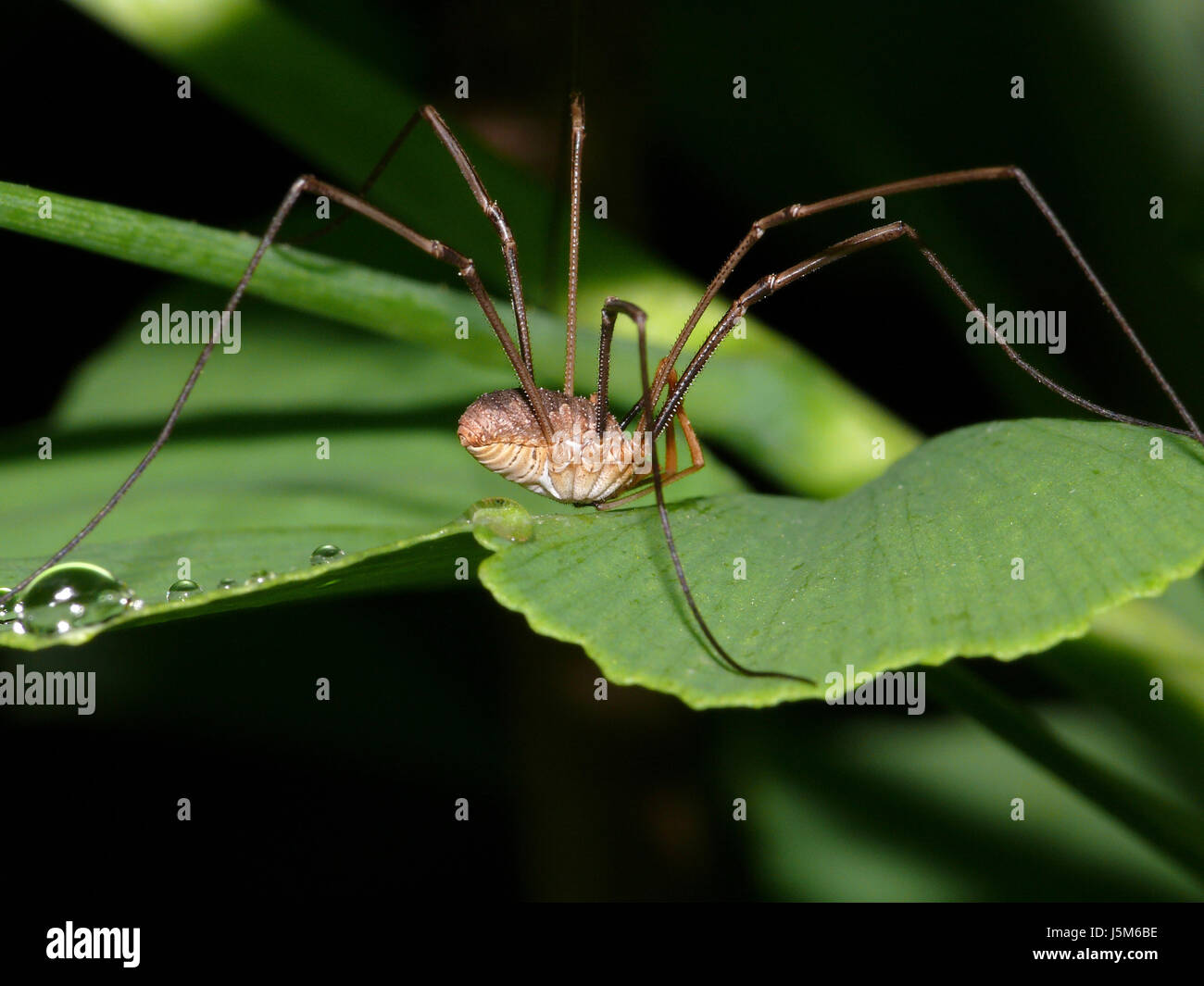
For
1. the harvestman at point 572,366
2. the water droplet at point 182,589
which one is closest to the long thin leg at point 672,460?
the harvestman at point 572,366

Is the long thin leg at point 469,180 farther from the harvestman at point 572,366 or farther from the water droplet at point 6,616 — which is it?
the water droplet at point 6,616

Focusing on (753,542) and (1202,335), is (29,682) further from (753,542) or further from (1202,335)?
(1202,335)

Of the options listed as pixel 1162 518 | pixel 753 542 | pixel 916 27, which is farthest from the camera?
pixel 916 27

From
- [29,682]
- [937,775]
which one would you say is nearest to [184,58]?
[29,682]

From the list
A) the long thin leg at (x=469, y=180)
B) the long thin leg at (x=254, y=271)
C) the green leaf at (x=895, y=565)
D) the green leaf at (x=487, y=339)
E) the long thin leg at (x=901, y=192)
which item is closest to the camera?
the green leaf at (x=895, y=565)

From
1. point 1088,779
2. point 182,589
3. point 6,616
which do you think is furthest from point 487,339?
point 1088,779

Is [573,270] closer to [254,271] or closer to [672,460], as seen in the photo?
[672,460]

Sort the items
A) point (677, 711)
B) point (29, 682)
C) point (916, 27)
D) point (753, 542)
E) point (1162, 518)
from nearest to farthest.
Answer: point (1162, 518) < point (753, 542) < point (29, 682) < point (677, 711) < point (916, 27)
